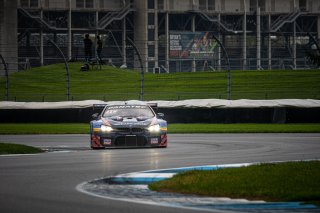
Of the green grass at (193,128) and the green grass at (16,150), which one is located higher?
the green grass at (16,150)

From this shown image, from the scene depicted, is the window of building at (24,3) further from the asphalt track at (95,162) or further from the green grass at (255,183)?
the green grass at (255,183)

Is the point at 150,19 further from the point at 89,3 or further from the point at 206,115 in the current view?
the point at 206,115

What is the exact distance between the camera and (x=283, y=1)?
91.6m

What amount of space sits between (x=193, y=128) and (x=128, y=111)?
10494 mm

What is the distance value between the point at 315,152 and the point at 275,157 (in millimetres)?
1803

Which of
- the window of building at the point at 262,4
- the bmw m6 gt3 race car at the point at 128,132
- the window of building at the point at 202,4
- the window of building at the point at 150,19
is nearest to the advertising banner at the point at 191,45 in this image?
the window of building at the point at 202,4

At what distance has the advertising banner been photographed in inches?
3477

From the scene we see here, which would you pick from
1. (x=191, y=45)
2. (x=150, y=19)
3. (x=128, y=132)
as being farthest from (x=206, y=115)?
(x=191, y=45)

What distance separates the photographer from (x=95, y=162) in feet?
56.2

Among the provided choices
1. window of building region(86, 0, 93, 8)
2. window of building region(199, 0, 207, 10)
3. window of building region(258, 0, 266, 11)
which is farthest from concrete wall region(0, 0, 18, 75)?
window of building region(258, 0, 266, 11)

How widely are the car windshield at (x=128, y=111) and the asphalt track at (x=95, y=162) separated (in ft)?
3.42

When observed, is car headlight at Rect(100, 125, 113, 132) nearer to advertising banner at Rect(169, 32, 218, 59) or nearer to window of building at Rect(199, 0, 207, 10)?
advertising banner at Rect(169, 32, 218, 59)

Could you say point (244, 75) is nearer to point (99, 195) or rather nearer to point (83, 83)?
point (83, 83)

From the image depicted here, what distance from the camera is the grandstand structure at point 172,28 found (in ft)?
270
